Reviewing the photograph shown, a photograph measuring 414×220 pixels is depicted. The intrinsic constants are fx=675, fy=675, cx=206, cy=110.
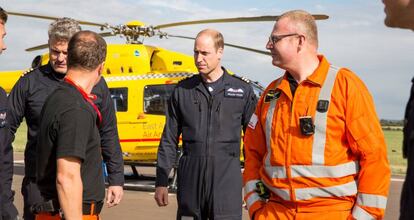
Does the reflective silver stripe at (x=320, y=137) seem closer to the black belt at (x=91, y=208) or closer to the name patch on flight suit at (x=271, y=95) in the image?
the name patch on flight suit at (x=271, y=95)

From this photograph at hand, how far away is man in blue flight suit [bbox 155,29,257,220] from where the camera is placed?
490 centimetres

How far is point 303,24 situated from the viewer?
11.3ft

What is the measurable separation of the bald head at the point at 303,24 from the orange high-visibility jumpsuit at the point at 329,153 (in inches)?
6.5

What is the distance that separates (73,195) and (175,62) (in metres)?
10.2

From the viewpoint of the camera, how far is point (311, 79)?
133 inches

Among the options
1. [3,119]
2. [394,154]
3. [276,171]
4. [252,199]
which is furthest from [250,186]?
[394,154]

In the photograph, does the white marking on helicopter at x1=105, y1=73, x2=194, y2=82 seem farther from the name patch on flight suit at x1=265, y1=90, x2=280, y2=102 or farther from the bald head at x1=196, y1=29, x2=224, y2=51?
the name patch on flight suit at x1=265, y1=90, x2=280, y2=102

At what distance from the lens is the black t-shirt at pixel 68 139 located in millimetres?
3211

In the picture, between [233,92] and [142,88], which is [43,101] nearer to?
[233,92]

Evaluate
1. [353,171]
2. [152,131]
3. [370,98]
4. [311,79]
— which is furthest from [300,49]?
Answer: [152,131]

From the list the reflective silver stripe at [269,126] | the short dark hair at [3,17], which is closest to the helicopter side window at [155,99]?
the short dark hair at [3,17]

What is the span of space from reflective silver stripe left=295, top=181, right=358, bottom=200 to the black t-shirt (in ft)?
3.44

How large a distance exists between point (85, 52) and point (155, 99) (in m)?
9.50

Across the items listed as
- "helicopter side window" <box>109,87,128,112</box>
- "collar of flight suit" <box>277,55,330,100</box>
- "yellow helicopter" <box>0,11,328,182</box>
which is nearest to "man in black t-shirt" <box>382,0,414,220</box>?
"collar of flight suit" <box>277,55,330,100</box>
